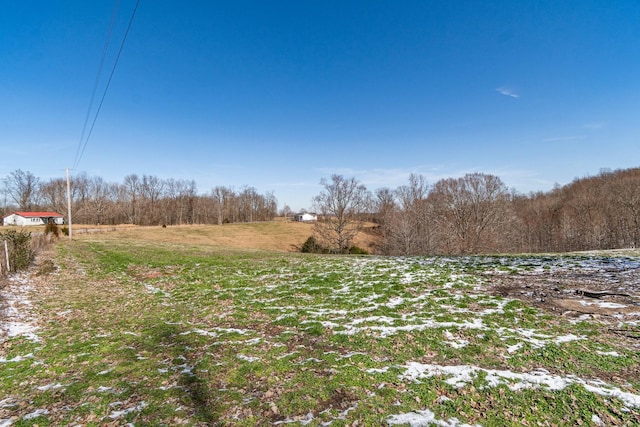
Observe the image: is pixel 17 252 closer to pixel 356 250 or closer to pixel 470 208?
pixel 356 250

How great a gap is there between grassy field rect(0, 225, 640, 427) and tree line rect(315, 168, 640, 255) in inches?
868

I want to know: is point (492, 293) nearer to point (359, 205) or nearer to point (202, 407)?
point (202, 407)

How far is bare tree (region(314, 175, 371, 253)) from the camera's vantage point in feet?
120

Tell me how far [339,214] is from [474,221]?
17.7 metres

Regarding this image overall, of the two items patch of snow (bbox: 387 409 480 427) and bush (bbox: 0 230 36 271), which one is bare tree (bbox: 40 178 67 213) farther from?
patch of snow (bbox: 387 409 480 427)

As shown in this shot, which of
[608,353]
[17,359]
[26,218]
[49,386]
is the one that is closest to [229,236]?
[17,359]

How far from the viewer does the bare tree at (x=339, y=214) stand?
1436 inches

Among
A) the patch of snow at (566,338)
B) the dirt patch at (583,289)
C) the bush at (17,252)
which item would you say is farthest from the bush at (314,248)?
the patch of snow at (566,338)

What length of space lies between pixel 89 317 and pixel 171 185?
90357mm

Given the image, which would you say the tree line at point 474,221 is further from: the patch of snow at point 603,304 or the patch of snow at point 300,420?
the patch of snow at point 300,420

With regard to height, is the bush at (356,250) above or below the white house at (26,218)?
below

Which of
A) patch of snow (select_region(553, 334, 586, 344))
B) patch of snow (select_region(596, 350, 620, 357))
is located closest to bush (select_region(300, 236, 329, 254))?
patch of snow (select_region(553, 334, 586, 344))

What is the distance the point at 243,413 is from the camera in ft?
12.2

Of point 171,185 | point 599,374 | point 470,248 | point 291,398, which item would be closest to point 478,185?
point 470,248
